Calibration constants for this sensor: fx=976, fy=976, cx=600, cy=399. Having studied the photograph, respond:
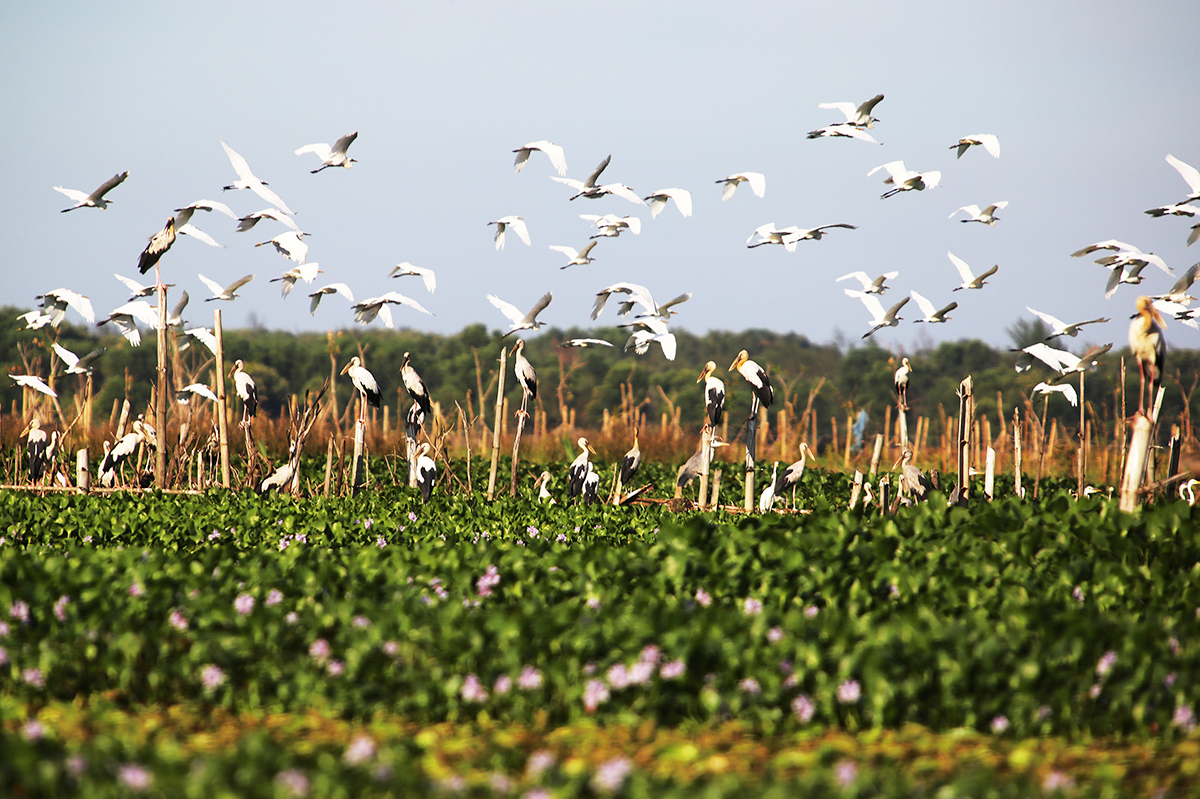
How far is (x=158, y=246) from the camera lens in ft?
35.0

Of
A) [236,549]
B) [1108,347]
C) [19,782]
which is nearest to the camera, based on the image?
[19,782]

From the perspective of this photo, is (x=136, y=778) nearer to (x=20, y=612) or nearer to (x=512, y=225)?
(x=20, y=612)

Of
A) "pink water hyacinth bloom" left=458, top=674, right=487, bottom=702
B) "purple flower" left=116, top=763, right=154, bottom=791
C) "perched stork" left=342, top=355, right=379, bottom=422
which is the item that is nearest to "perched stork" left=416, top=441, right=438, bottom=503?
"perched stork" left=342, top=355, right=379, bottom=422

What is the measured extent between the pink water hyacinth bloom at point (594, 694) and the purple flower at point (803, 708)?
0.73 meters

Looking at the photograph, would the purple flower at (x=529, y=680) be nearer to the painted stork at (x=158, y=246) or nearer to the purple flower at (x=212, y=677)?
the purple flower at (x=212, y=677)

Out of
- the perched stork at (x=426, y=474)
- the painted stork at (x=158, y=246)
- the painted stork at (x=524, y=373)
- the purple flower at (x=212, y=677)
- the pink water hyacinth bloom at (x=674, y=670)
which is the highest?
the painted stork at (x=158, y=246)

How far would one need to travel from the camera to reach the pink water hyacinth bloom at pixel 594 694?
3721 millimetres

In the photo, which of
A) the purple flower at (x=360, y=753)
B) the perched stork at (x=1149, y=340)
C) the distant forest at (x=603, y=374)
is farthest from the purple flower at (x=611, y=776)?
the distant forest at (x=603, y=374)

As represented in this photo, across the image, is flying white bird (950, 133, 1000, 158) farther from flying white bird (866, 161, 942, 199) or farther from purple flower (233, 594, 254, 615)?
purple flower (233, 594, 254, 615)

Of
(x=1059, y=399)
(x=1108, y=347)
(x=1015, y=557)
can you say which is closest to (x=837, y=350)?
(x=1059, y=399)

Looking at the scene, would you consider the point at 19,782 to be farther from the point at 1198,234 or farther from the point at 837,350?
the point at 837,350

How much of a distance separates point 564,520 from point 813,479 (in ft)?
21.7

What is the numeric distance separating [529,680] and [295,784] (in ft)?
3.98

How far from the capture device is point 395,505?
28.9ft
